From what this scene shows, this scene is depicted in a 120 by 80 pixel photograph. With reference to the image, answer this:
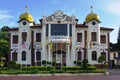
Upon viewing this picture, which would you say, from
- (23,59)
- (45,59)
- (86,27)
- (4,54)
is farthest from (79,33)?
(4,54)

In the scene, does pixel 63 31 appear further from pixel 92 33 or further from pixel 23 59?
pixel 23 59

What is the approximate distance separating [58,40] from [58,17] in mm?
5107

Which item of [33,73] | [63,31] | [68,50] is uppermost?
[63,31]

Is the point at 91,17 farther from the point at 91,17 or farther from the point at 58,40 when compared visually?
the point at 58,40

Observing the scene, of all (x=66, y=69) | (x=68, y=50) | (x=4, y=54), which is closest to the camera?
(x=66, y=69)

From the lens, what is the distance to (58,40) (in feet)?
195

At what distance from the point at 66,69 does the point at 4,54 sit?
992 inches

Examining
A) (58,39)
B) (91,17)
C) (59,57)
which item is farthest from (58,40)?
(91,17)

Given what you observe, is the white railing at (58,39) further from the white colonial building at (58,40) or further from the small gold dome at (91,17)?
the small gold dome at (91,17)

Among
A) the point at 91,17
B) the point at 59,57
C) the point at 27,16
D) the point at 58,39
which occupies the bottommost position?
the point at 59,57

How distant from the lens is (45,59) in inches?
2378

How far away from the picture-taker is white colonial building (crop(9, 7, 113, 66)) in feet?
199

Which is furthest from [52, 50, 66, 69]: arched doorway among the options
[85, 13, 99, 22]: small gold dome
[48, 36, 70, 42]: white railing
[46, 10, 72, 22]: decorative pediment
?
[85, 13, 99, 22]: small gold dome

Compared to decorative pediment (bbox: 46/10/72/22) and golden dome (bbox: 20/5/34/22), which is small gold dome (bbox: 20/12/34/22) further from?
decorative pediment (bbox: 46/10/72/22)
